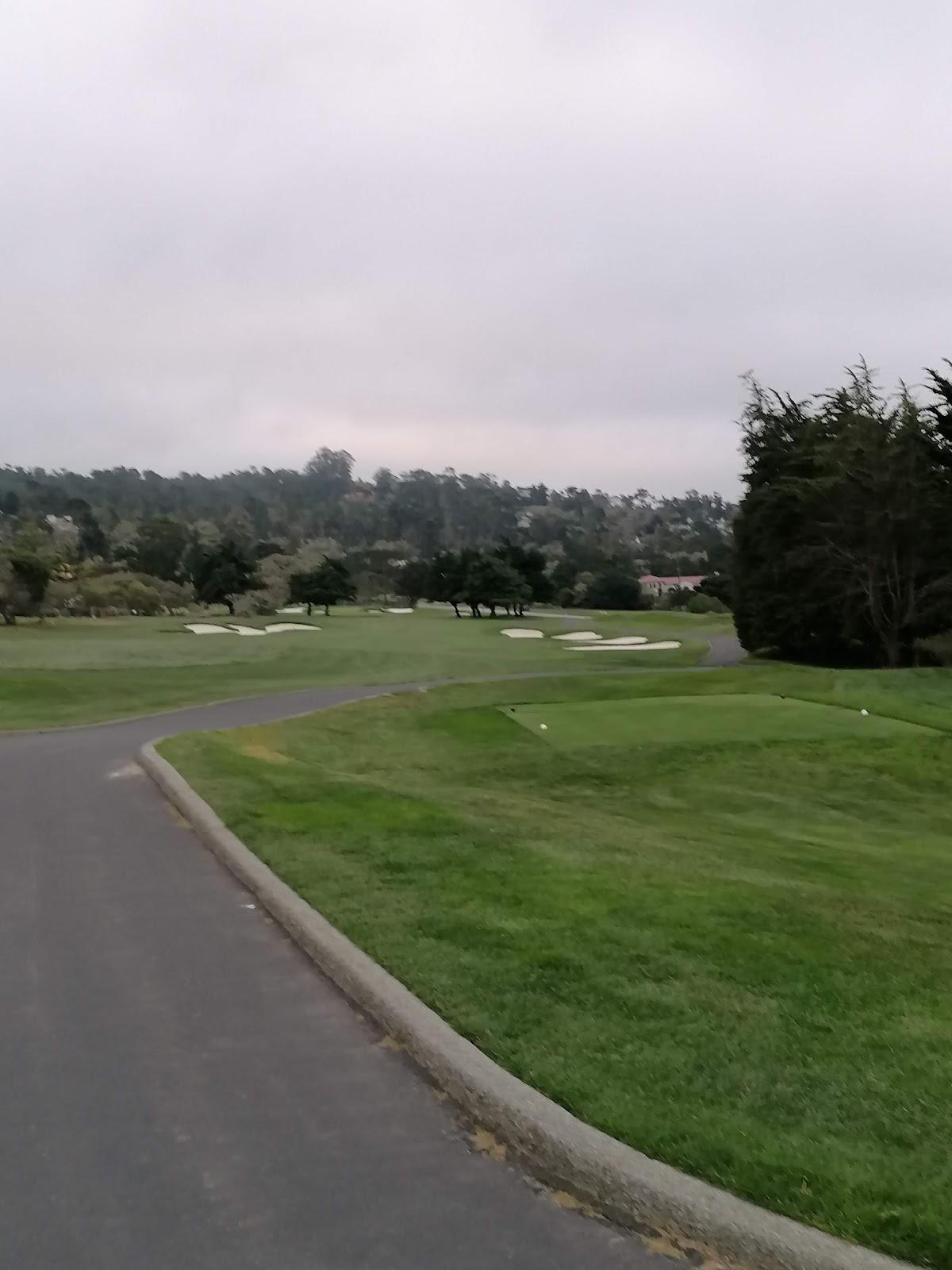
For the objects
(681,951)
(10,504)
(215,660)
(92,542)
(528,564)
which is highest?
(10,504)

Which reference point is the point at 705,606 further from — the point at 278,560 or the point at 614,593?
the point at 278,560

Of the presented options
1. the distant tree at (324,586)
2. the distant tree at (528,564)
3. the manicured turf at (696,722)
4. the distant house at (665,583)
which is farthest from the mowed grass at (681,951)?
the distant house at (665,583)

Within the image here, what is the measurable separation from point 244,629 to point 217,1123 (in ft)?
175

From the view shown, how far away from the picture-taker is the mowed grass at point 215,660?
27.9m

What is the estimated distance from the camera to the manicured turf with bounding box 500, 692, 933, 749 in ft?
70.0

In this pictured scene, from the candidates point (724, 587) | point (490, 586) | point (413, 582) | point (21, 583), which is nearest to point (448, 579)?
point (490, 586)

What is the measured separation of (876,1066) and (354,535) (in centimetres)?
18315

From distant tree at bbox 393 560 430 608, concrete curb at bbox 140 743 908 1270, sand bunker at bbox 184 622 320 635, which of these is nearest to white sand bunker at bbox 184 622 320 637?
sand bunker at bbox 184 622 320 635

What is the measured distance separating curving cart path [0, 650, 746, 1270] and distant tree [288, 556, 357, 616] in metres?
79.5

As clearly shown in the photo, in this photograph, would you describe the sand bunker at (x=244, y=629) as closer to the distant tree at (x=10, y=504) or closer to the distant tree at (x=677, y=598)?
the distant tree at (x=677, y=598)

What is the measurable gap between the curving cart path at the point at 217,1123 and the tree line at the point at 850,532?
38124mm

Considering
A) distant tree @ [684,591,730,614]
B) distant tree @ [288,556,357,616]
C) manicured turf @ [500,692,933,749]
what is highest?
distant tree @ [288,556,357,616]

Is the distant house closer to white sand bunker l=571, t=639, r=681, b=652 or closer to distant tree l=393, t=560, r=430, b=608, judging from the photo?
distant tree l=393, t=560, r=430, b=608

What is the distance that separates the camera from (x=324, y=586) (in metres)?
89.1
